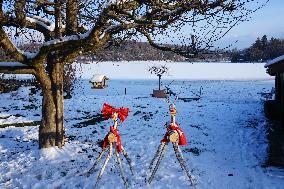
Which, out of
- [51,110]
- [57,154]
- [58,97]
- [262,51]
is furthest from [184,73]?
[57,154]

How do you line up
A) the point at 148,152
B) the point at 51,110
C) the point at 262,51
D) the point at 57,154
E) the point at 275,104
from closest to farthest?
1. the point at 57,154
2. the point at 51,110
3. the point at 148,152
4. the point at 275,104
5. the point at 262,51

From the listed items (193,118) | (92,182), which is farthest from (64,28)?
(193,118)

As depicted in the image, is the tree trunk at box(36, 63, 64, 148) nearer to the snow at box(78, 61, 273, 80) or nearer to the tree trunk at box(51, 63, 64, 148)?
the tree trunk at box(51, 63, 64, 148)

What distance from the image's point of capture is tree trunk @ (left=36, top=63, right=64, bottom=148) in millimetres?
10055

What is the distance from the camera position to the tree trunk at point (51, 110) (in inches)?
396

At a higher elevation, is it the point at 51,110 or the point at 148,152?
the point at 51,110

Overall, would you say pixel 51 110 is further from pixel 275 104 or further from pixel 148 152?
pixel 275 104

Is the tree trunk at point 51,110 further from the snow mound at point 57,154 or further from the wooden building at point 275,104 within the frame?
the wooden building at point 275,104

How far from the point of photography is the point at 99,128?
1332 centimetres

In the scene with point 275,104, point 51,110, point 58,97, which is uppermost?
point 58,97

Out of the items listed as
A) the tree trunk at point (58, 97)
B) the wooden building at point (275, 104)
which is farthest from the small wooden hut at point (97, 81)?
the tree trunk at point (58, 97)

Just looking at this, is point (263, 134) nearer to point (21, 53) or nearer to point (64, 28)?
point (64, 28)

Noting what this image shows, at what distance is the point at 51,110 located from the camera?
1009 centimetres

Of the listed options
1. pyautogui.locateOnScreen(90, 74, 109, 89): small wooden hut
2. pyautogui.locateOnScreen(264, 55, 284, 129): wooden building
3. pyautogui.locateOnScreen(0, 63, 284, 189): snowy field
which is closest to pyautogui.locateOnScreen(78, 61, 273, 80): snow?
pyautogui.locateOnScreen(90, 74, 109, 89): small wooden hut
